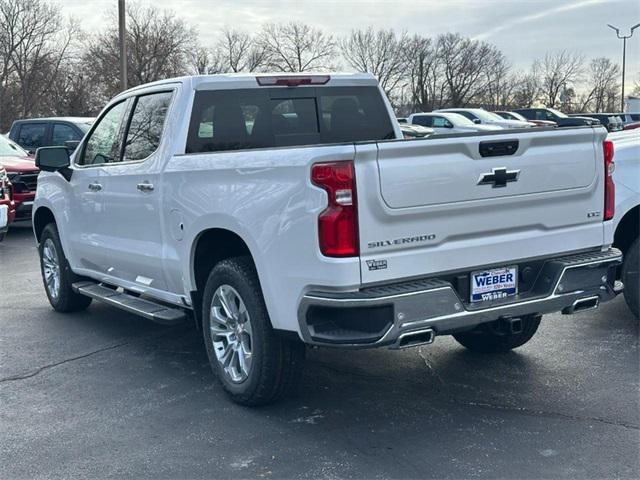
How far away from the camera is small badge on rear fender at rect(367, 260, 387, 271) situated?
3928 mm

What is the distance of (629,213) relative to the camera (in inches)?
252

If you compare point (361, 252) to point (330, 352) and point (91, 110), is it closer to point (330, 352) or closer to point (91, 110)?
point (330, 352)

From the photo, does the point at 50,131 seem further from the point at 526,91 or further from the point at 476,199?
the point at 526,91

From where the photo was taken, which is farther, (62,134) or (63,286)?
(62,134)

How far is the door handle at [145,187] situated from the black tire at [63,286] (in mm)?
1997

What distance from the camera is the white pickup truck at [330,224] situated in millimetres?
3928

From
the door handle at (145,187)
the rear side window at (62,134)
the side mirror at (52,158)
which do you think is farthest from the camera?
the rear side window at (62,134)

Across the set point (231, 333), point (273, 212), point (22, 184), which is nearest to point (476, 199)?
point (273, 212)

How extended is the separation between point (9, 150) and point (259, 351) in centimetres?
1163

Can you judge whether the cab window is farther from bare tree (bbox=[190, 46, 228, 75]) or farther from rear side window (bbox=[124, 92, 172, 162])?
bare tree (bbox=[190, 46, 228, 75])

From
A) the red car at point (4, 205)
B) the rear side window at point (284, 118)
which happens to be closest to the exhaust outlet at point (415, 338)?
the rear side window at point (284, 118)

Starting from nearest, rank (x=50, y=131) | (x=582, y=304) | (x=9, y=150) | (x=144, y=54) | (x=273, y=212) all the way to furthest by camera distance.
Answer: (x=273, y=212) < (x=582, y=304) < (x=9, y=150) < (x=50, y=131) < (x=144, y=54)

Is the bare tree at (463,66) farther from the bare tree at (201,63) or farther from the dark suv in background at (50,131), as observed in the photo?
the dark suv in background at (50,131)

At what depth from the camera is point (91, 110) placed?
173ft
